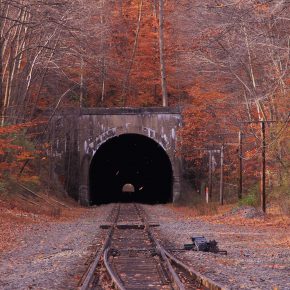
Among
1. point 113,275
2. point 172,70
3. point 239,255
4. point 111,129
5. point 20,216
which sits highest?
point 172,70

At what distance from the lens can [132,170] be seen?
180 ft

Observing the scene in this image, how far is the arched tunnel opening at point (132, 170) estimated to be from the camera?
41344 millimetres

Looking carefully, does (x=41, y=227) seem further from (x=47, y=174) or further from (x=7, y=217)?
(x=47, y=174)

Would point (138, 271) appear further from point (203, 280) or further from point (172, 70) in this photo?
point (172, 70)

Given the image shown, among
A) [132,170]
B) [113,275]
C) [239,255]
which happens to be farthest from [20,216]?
[132,170]

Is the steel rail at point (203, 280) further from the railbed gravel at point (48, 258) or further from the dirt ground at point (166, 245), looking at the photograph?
the railbed gravel at point (48, 258)

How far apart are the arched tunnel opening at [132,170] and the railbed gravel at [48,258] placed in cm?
2083

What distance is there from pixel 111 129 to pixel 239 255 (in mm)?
23002

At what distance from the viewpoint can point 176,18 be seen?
41.2 meters

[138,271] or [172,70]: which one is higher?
[172,70]

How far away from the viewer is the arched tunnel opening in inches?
1628

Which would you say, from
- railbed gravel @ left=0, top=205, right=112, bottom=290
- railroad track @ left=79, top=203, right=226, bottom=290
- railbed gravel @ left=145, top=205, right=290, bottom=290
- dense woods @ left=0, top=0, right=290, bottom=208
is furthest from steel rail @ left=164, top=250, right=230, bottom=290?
dense woods @ left=0, top=0, right=290, bottom=208

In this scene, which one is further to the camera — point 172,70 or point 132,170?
point 132,170

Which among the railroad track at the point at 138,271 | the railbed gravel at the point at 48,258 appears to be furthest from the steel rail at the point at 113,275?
the railbed gravel at the point at 48,258
